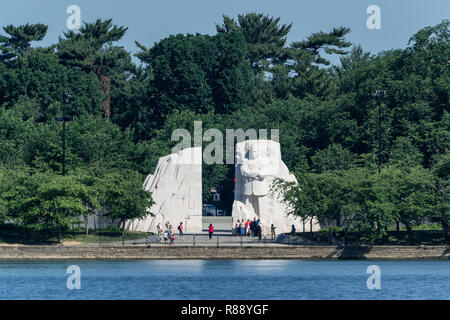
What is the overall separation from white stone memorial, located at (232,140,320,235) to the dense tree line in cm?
165

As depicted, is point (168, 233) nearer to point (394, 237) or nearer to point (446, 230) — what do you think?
point (394, 237)

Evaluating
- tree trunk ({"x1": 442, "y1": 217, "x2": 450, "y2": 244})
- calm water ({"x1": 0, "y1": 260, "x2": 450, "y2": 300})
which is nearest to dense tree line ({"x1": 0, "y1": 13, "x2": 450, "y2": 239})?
tree trunk ({"x1": 442, "y1": 217, "x2": 450, "y2": 244})

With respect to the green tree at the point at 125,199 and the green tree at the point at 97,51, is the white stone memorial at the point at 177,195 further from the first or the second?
the green tree at the point at 97,51

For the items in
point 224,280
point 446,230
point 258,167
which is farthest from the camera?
point 258,167

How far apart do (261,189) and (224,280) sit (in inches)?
722

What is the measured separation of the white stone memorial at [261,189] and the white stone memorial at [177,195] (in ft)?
11.3

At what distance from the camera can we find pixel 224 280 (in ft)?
177

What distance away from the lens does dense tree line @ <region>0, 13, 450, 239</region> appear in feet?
214

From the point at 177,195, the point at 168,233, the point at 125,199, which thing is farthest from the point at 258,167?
the point at 125,199

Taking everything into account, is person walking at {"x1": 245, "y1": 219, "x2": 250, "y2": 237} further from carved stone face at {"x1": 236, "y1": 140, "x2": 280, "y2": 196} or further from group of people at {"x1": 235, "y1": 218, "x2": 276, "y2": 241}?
carved stone face at {"x1": 236, "y1": 140, "x2": 280, "y2": 196}

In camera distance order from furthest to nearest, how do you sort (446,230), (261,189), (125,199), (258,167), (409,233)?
(261,189) < (258,167) < (125,199) < (409,233) < (446,230)

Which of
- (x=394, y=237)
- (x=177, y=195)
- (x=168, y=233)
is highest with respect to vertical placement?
(x=177, y=195)
